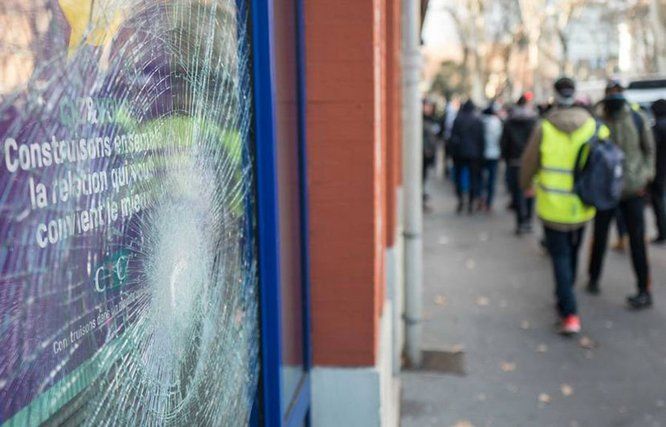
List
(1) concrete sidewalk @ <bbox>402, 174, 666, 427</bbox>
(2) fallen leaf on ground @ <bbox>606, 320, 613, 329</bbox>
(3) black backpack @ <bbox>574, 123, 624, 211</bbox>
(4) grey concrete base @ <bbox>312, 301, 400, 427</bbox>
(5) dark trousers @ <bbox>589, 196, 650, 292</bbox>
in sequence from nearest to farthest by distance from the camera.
→ (4) grey concrete base @ <bbox>312, 301, 400, 427</bbox>
(1) concrete sidewalk @ <bbox>402, 174, 666, 427</bbox>
(3) black backpack @ <bbox>574, 123, 624, 211</bbox>
(2) fallen leaf on ground @ <bbox>606, 320, 613, 329</bbox>
(5) dark trousers @ <bbox>589, 196, 650, 292</bbox>

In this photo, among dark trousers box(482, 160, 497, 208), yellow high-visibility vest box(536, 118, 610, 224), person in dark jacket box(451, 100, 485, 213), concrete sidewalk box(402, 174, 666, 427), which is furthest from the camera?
dark trousers box(482, 160, 497, 208)

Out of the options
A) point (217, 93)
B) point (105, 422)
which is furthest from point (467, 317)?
point (105, 422)

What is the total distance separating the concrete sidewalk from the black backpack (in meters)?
1.23

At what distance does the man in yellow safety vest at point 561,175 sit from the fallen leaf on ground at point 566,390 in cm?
105

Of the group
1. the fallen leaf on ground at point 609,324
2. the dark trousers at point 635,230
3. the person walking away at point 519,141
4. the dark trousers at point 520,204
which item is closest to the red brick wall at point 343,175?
the fallen leaf on ground at point 609,324

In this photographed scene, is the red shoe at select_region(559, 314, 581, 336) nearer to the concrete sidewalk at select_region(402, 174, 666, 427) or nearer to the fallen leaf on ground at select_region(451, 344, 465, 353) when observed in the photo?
the concrete sidewalk at select_region(402, 174, 666, 427)

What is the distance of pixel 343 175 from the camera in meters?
3.06

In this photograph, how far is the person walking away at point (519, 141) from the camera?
1150 cm

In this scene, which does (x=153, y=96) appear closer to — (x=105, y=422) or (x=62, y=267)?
(x=62, y=267)

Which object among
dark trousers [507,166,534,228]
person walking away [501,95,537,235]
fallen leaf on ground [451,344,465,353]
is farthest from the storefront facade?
person walking away [501,95,537,235]

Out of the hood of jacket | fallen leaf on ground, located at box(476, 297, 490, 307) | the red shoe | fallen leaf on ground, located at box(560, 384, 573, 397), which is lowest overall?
fallen leaf on ground, located at box(560, 384, 573, 397)

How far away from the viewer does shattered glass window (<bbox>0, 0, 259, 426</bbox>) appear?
932 millimetres

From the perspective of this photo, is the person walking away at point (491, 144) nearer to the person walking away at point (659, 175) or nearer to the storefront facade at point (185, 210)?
the person walking away at point (659, 175)

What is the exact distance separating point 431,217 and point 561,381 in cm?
873
